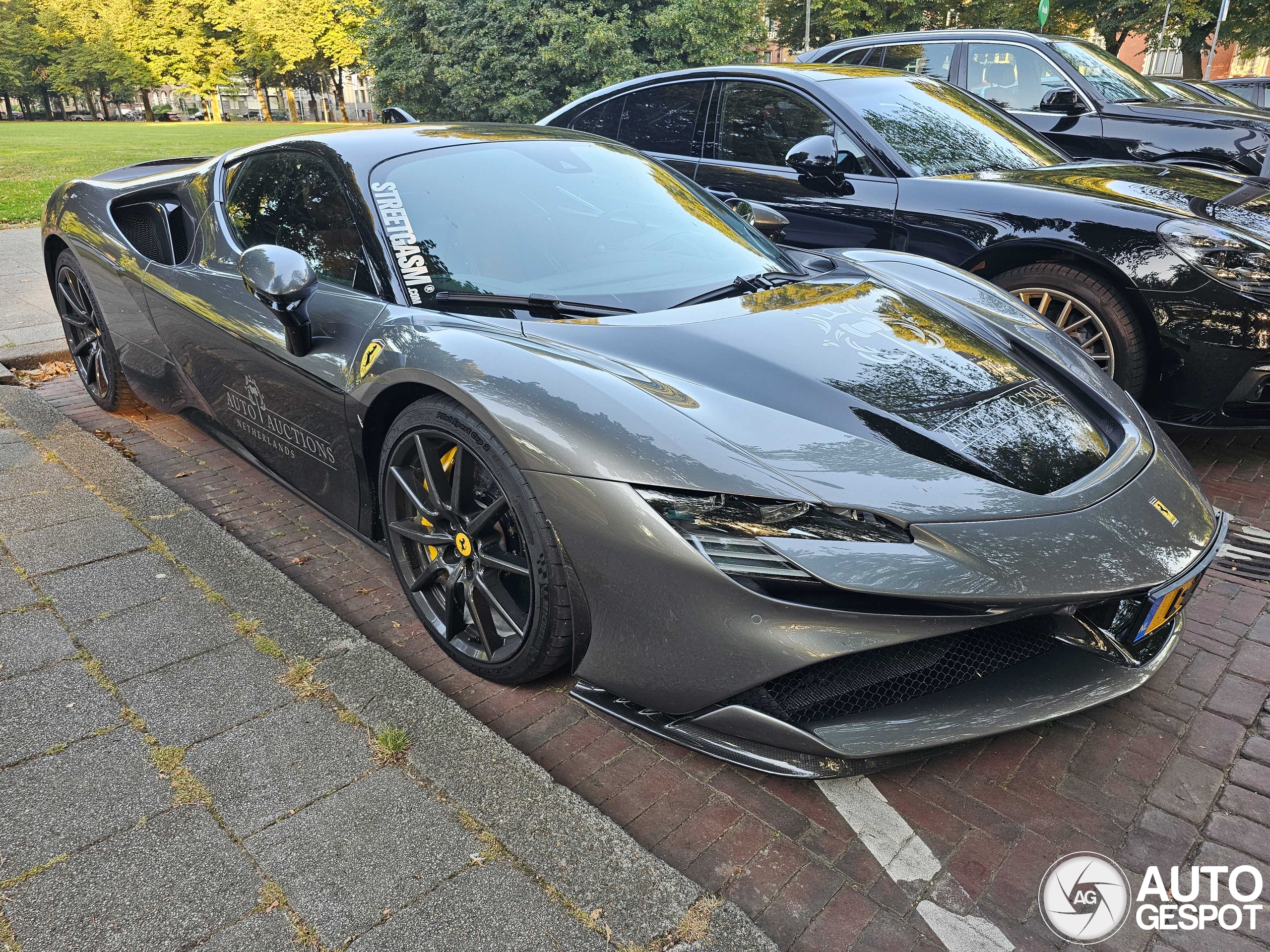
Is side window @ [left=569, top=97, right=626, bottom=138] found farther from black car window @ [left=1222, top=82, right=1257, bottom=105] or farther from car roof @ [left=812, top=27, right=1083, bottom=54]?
black car window @ [left=1222, top=82, right=1257, bottom=105]

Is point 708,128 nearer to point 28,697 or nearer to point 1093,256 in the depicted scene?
point 1093,256

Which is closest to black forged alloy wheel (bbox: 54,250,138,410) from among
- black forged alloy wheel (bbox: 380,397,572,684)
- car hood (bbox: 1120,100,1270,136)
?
black forged alloy wheel (bbox: 380,397,572,684)

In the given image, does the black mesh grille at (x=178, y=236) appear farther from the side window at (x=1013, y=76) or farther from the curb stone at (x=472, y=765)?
the side window at (x=1013, y=76)

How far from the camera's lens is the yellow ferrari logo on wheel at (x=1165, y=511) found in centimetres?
207

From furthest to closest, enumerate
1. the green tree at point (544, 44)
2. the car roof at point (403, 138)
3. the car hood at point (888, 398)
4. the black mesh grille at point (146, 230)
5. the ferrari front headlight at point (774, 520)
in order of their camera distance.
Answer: the green tree at point (544, 44) < the black mesh grille at point (146, 230) < the car roof at point (403, 138) < the car hood at point (888, 398) < the ferrari front headlight at point (774, 520)

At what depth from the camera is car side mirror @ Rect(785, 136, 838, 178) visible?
422cm

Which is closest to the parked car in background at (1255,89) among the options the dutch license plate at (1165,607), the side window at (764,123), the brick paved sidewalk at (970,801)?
the side window at (764,123)

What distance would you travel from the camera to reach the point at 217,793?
1.92m

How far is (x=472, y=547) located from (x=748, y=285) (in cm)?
115

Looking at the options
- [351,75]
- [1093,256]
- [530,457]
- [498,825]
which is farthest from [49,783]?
[351,75]

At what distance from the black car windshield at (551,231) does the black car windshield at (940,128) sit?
1.70 meters

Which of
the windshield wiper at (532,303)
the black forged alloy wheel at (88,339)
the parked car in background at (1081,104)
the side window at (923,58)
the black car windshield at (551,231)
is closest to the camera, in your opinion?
the windshield wiper at (532,303)

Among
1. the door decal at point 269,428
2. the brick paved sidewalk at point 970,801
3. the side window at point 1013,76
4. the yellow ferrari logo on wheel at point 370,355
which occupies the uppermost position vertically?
the side window at point 1013,76

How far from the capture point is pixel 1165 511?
2094mm
